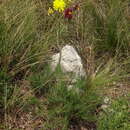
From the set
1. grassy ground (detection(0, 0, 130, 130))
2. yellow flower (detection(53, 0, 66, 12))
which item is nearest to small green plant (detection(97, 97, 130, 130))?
grassy ground (detection(0, 0, 130, 130))

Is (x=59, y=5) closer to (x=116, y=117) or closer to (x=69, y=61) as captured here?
(x=69, y=61)

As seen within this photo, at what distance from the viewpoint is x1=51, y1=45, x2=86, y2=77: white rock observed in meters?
2.77

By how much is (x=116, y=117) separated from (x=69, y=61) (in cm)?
67

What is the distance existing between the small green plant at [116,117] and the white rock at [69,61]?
398 millimetres

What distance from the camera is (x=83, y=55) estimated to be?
9.84ft

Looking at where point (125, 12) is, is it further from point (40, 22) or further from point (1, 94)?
point (1, 94)

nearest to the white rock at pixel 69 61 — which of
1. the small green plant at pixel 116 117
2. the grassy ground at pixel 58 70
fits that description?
the grassy ground at pixel 58 70

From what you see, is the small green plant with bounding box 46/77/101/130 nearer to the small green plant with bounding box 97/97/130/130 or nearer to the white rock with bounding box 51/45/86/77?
the small green plant with bounding box 97/97/130/130

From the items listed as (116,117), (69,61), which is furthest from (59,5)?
(116,117)

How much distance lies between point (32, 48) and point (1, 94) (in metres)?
0.52

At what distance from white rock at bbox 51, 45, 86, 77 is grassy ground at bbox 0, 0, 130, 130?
7cm

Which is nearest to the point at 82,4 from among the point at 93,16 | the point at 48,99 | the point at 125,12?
the point at 93,16

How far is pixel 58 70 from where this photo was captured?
8.59ft

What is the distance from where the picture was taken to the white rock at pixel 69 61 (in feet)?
9.07
